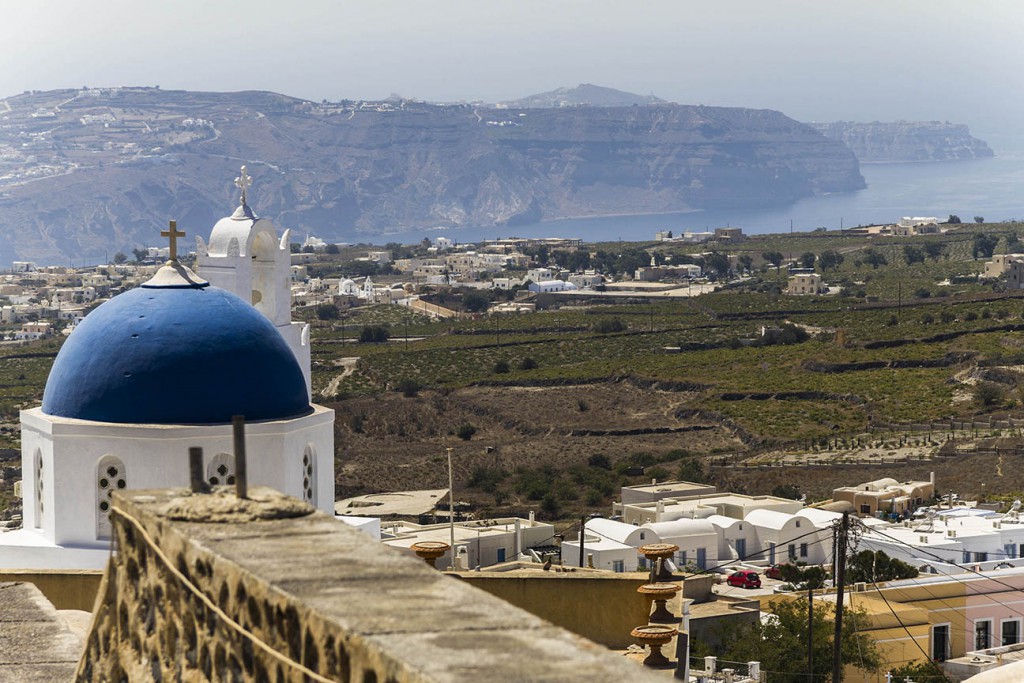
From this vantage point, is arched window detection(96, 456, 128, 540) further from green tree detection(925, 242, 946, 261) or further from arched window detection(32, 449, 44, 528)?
green tree detection(925, 242, 946, 261)

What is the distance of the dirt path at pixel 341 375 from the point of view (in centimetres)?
7375

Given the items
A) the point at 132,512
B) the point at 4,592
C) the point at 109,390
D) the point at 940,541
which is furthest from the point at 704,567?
the point at 132,512

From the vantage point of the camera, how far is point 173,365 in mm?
12125

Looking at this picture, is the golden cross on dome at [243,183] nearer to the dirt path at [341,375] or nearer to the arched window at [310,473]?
the arched window at [310,473]

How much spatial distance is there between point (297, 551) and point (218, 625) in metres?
0.27

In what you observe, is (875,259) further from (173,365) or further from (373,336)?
(173,365)

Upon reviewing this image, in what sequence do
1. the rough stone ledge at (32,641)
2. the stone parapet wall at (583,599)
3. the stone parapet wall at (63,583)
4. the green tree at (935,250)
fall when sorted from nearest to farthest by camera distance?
the rough stone ledge at (32,641), the stone parapet wall at (583,599), the stone parapet wall at (63,583), the green tree at (935,250)

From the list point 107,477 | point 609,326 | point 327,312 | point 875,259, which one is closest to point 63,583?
point 107,477

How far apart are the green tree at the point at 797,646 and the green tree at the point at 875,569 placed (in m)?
3.73

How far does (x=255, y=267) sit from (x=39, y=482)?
4403 mm

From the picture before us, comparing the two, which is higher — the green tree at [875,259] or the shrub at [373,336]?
Result: the green tree at [875,259]

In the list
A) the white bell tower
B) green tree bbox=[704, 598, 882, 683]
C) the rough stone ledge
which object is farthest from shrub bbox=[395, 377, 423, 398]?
the rough stone ledge

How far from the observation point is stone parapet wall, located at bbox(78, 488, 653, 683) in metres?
3.20

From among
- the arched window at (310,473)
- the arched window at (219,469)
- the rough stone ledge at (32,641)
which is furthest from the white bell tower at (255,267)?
the rough stone ledge at (32,641)
